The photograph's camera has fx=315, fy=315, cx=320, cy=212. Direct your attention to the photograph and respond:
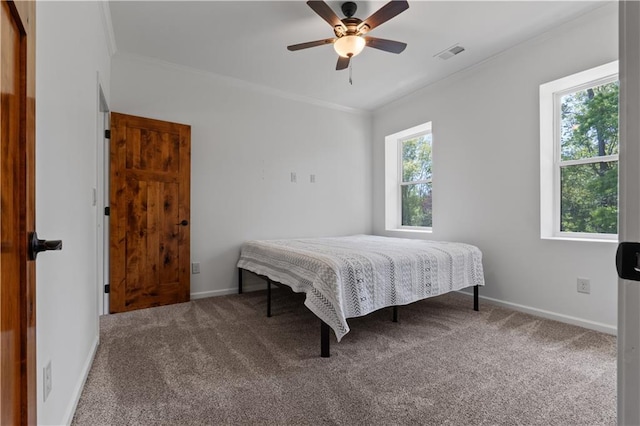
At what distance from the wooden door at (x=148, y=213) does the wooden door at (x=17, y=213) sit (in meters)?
2.38

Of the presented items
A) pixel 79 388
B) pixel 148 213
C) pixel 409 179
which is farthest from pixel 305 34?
pixel 79 388

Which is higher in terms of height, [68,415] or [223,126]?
[223,126]

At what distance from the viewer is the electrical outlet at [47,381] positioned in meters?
1.12

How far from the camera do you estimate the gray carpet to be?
1.48 metres

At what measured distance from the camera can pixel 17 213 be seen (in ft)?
2.41

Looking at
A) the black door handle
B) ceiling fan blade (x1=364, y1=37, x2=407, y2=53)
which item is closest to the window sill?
ceiling fan blade (x1=364, y1=37, x2=407, y2=53)

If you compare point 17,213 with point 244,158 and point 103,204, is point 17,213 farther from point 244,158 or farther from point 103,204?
point 244,158

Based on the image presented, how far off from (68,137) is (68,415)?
1.25 m

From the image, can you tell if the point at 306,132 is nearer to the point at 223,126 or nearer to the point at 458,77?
the point at 223,126

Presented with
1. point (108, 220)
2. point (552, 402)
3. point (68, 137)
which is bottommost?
point (552, 402)

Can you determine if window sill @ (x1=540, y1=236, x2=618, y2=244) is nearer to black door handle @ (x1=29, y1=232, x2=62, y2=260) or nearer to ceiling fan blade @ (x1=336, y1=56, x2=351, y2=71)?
ceiling fan blade @ (x1=336, y1=56, x2=351, y2=71)

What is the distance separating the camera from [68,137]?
57.5 inches

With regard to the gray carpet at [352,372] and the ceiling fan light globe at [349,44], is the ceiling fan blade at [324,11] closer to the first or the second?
the ceiling fan light globe at [349,44]

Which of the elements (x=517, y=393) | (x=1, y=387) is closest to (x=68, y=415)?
(x=1, y=387)
